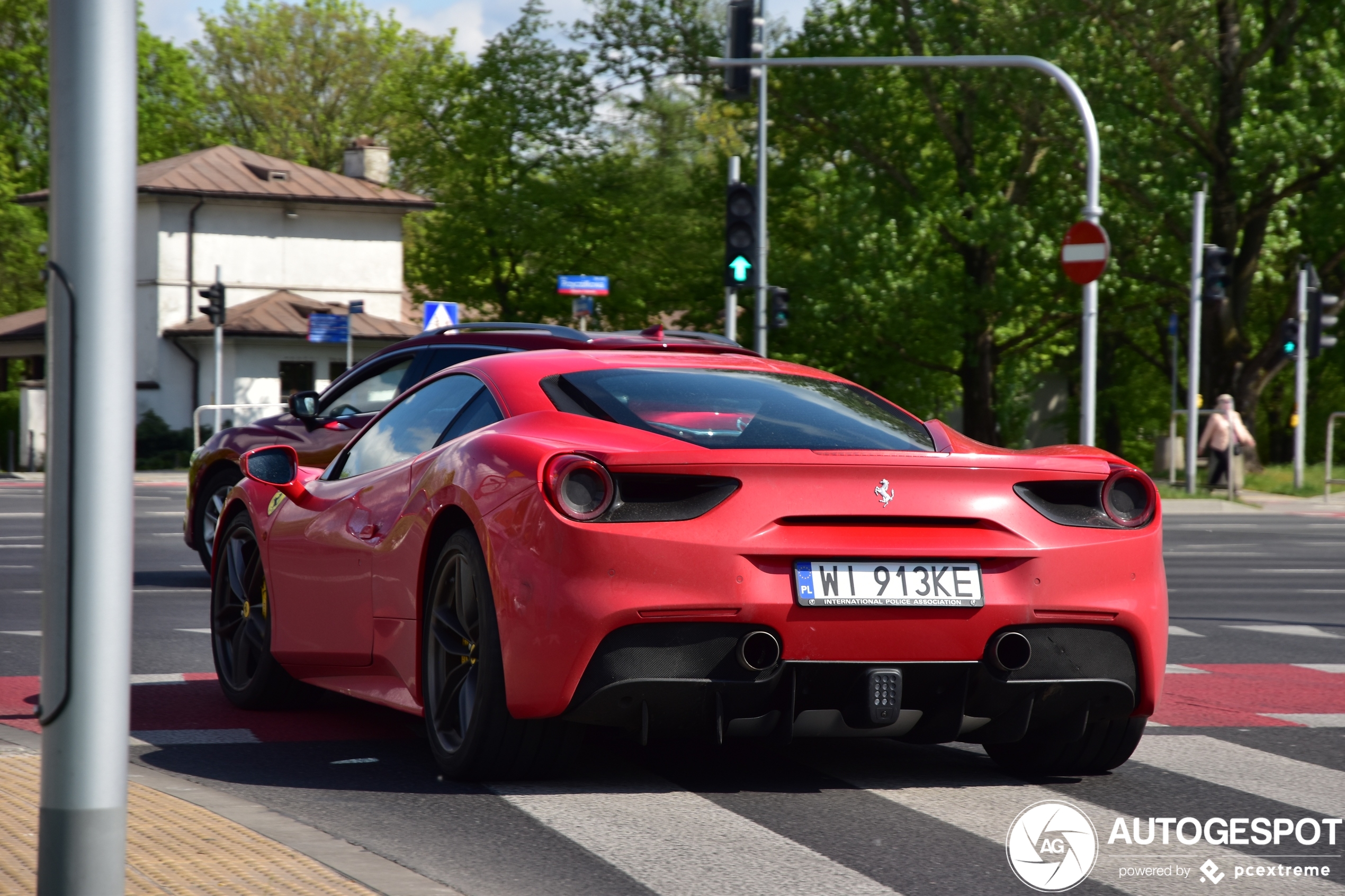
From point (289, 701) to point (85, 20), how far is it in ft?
13.8

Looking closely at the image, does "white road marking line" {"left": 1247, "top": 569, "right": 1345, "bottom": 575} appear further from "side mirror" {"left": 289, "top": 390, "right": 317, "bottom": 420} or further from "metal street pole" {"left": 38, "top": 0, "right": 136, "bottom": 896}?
"metal street pole" {"left": 38, "top": 0, "right": 136, "bottom": 896}

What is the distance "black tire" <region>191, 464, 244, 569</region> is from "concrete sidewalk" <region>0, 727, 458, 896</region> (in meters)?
6.44

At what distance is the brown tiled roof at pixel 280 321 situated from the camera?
49.4 m

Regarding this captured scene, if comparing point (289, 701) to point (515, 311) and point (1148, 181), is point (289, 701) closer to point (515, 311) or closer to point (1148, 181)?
point (1148, 181)

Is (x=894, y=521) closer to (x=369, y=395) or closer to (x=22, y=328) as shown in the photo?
(x=369, y=395)

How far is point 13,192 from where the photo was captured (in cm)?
5619

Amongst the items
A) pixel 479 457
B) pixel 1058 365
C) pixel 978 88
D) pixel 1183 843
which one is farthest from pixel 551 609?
pixel 1058 365

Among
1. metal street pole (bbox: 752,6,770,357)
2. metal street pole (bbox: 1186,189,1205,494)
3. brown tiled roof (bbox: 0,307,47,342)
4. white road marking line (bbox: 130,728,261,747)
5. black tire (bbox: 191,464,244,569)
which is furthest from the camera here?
brown tiled roof (bbox: 0,307,47,342)

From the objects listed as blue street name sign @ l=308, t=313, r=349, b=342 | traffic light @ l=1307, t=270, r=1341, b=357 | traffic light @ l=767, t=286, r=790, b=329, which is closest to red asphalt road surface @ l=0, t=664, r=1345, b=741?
traffic light @ l=767, t=286, r=790, b=329

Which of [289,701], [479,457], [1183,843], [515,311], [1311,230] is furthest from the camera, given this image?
[515,311]

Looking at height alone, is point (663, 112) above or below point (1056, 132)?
above

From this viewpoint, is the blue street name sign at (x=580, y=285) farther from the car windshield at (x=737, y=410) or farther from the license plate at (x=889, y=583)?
the license plate at (x=889, y=583)

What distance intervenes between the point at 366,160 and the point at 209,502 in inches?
1941

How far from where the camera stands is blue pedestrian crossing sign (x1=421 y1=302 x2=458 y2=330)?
24.5 metres
